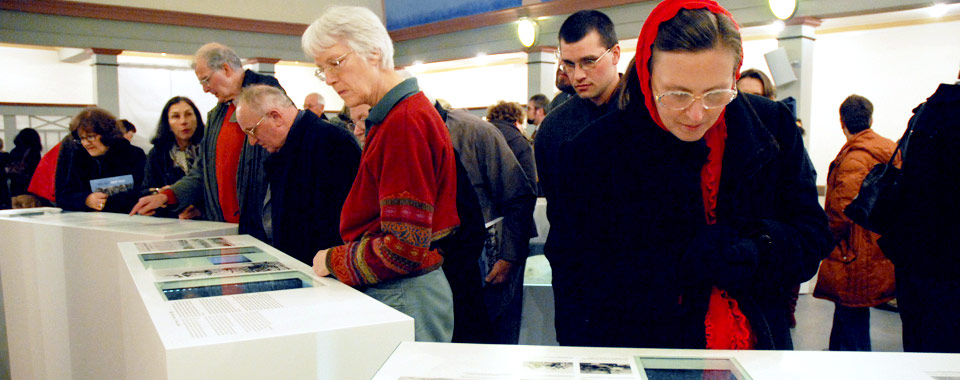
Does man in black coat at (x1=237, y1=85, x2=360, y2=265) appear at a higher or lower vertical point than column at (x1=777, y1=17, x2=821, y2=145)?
lower

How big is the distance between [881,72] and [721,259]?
373 inches

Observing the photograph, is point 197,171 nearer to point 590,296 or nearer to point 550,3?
point 590,296

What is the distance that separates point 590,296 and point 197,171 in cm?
300

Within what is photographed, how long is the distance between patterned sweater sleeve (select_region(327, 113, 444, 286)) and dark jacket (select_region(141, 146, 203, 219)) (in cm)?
304

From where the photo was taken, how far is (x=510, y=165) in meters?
3.40

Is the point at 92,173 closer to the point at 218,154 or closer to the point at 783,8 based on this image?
the point at 218,154

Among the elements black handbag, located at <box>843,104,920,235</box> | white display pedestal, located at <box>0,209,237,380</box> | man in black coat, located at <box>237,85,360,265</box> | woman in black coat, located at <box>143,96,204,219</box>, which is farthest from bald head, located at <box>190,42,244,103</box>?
black handbag, located at <box>843,104,920,235</box>

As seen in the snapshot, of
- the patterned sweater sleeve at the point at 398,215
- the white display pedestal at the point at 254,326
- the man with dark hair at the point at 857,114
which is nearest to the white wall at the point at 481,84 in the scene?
the man with dark hair at the point at 857,114

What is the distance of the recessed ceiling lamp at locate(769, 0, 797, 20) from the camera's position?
7.83 m

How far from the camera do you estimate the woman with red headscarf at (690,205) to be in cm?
156

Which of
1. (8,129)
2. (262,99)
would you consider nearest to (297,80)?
(8,129)

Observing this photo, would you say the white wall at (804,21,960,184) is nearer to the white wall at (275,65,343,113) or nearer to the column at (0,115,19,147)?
the white wall at (275,65,343,113)

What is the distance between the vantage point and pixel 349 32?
7.07 feet

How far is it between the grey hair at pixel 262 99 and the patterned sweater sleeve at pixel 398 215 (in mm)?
1011
